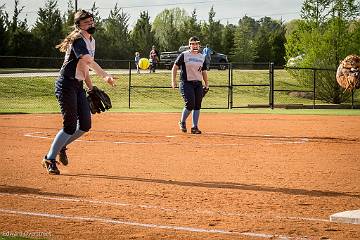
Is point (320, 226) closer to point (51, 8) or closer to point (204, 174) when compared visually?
point (204, 174)

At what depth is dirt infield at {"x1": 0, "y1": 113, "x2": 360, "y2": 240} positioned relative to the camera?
6336 mm

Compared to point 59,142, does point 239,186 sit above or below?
below

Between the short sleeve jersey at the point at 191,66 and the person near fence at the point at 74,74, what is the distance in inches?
282

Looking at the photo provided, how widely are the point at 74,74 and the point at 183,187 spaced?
2387 millimetres

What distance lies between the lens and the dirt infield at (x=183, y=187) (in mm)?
6336

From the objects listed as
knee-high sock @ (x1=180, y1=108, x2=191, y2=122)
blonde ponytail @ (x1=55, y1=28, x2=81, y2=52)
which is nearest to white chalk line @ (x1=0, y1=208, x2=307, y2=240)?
blonde ponytail @ (x1=55, y1=28, x2=81, y2=52)

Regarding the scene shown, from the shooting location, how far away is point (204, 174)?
1005 cm

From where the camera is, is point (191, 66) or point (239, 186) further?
point (191, 66)

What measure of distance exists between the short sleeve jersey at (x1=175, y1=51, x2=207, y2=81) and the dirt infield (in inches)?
62.4

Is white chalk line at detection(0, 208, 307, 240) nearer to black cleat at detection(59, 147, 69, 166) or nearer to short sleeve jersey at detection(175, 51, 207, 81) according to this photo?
black cleat at detection(59, 147, 69, 166)

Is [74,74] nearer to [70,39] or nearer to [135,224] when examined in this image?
[70,39]

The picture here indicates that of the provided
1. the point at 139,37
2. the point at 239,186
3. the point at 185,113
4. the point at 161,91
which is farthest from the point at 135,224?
the point at 139,37

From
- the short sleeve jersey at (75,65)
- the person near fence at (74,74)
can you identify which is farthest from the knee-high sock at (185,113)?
the short sleeve jersey at (75,65)

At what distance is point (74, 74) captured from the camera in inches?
390
